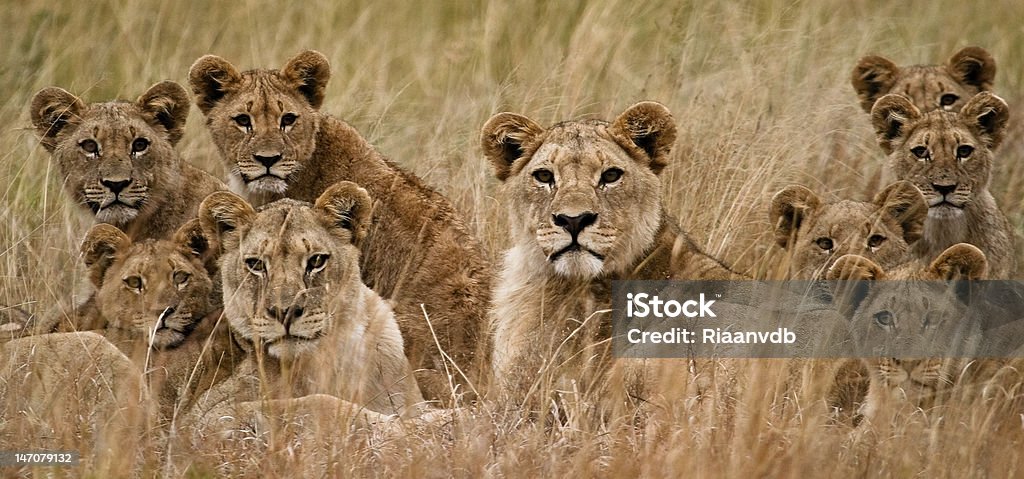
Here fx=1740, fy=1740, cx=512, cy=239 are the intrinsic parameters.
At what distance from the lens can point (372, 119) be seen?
12367 millimetres

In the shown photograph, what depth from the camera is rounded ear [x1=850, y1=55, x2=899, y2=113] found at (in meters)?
11.5

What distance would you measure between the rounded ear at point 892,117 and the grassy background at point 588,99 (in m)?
0.76

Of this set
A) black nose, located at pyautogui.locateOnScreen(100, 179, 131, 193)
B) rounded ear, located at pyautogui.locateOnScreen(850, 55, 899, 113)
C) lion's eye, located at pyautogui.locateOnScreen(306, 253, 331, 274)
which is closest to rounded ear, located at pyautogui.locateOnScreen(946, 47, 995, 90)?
rounded ear, located at pyautogui.locateOnScreen(850, 55, 899, 113)

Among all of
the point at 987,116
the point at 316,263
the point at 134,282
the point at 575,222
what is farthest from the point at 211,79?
the point at 987,116

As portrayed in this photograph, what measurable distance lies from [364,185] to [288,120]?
1.79 feet

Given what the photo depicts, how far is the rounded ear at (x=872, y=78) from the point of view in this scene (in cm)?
1148

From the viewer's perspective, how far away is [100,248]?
28.0 ft

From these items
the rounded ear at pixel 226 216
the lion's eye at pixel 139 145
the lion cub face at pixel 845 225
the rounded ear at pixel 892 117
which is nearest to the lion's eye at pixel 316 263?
the rounded ear at pixel 226 216

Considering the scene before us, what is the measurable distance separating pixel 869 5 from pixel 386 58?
454 centimetres

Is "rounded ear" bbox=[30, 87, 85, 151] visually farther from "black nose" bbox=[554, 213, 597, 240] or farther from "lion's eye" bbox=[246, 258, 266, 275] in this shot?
"black nose" bbox=[554, 213, 597, 240]

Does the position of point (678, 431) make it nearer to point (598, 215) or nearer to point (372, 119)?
point (598, 215)

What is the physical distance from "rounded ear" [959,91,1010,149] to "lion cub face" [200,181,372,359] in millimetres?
3786

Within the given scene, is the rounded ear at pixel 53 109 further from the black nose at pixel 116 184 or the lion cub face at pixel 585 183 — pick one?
the lion cub face at pixel 585 183

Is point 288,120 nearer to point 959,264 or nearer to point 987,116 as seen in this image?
point 959,264
